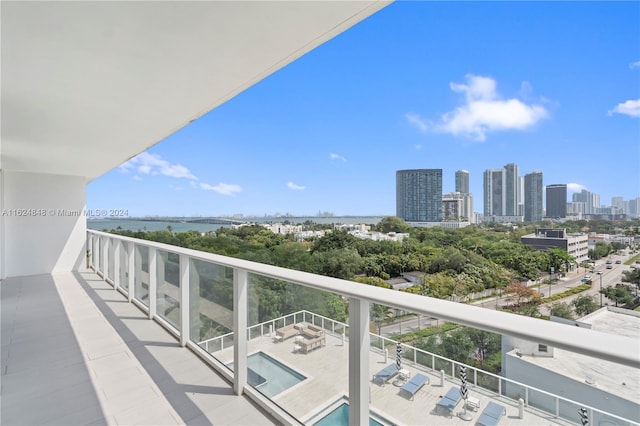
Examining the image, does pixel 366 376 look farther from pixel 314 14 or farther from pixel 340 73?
pixel 340 73

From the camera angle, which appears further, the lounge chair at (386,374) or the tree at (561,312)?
the tree at (561,312)

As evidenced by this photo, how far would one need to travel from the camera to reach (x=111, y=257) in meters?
5.63

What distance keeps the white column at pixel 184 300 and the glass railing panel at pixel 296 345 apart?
1.11 m

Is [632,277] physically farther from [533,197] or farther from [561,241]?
[533,197]

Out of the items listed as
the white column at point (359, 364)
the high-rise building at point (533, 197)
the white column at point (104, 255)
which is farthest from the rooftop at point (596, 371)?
the high-rise building at point (533, 197)

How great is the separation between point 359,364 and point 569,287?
23.0 feet

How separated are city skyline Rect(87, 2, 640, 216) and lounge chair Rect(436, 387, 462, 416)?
943cm

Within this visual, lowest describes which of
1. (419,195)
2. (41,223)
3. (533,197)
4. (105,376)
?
(105,376)

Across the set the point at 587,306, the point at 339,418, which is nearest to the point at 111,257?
the point at 339,418

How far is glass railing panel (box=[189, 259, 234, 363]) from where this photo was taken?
7.89 ft

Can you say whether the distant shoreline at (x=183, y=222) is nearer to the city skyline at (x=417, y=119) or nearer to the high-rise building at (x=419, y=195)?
the city skyline at (x=417, y=119)

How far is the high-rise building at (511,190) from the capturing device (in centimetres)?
1109

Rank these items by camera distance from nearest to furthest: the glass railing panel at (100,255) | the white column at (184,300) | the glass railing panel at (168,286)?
1. the white column at (184,300)
2. the glass railing panel at (168,286)
3. the glass railing panel at (100,255)

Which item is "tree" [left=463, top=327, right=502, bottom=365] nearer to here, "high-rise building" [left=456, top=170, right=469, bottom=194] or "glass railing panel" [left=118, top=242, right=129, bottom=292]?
"glass railing panel" [left=118, top=242, right=129, bottom=292]
